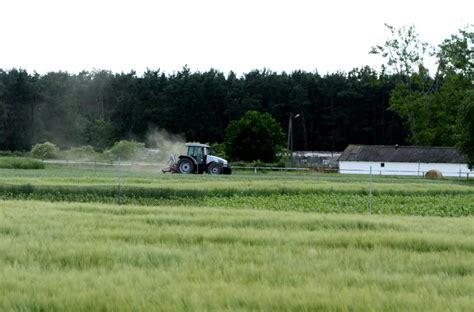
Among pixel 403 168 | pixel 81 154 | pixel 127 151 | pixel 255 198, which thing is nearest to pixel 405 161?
pixel 403 168

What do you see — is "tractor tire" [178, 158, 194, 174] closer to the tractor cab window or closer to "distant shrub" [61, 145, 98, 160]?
the tractor cab window

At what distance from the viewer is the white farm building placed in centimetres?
6988

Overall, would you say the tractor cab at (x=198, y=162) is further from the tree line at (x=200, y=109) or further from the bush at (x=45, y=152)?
the tree line at (x=200, y=109)

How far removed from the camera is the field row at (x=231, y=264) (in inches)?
316

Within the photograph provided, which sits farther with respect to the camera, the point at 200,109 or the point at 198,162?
the point at 200,109

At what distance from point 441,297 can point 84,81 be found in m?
114

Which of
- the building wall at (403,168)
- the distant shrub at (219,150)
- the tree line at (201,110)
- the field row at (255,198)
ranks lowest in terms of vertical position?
the field row at (255,198)

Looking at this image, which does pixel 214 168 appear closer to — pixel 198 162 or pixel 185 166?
pixel 198 162

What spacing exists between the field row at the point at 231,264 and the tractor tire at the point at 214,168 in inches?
1312

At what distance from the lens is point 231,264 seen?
1041cm

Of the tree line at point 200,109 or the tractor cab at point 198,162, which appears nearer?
the tractor cab at point 198,162

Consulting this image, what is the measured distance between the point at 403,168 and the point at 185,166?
96.3 ft

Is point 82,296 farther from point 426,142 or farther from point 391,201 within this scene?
point 426,142

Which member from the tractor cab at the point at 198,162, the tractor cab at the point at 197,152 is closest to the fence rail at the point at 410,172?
the tractor cab at the point at 198,162
